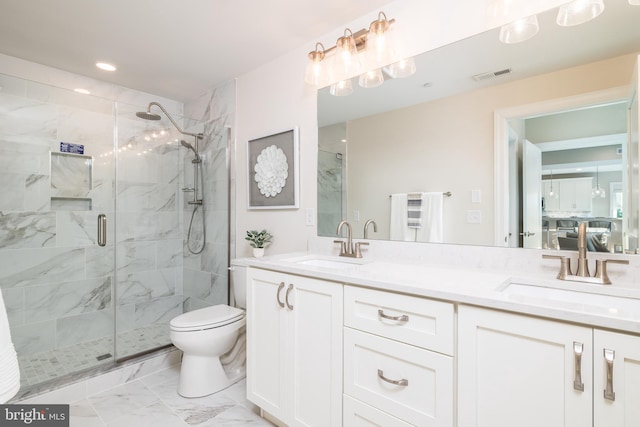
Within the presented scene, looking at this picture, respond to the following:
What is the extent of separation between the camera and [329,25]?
1962 millimetres

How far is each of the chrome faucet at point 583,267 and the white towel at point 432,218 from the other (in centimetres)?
51

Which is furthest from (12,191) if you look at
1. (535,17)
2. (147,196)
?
(535,17)

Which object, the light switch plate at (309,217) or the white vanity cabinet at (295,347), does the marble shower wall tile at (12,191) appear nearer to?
the white vanity cabinet at (295,347)

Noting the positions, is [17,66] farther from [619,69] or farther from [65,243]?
[619,69]

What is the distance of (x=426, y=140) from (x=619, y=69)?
0.76 m

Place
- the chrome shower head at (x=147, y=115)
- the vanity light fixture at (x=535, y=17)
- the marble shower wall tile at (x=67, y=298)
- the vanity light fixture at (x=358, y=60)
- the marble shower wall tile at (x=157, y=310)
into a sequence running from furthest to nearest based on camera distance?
the marble shower wall tile at (x=157, y=310) → the chrome shower head at (x=147, y=115) → the marble shower wall tile at (x=67, y=298) → the vanity light fixture at (x=358, y=60) → the vanity light fixture at (x=535, y=17)

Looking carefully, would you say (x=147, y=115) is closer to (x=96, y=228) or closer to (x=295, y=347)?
(x=96, y=228)

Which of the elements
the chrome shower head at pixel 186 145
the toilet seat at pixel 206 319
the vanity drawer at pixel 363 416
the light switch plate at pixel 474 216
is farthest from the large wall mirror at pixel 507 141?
the chrome shower head at pixel 186 145

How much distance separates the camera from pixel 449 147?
159cm

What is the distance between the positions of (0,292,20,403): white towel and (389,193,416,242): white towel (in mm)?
1570

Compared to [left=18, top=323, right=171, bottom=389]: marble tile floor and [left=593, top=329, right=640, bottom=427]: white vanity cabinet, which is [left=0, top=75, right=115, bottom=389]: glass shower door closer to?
[left=18, top=323, right=171, bottom=389]: marble tile floor

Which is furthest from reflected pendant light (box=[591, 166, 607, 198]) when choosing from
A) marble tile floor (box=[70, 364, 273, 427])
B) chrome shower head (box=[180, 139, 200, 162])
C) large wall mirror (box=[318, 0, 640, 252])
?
chrome shower head (box=[180, 139, 200, 162])

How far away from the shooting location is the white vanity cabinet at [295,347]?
1352 mm

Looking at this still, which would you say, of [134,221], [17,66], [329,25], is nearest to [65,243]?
[134,221]
